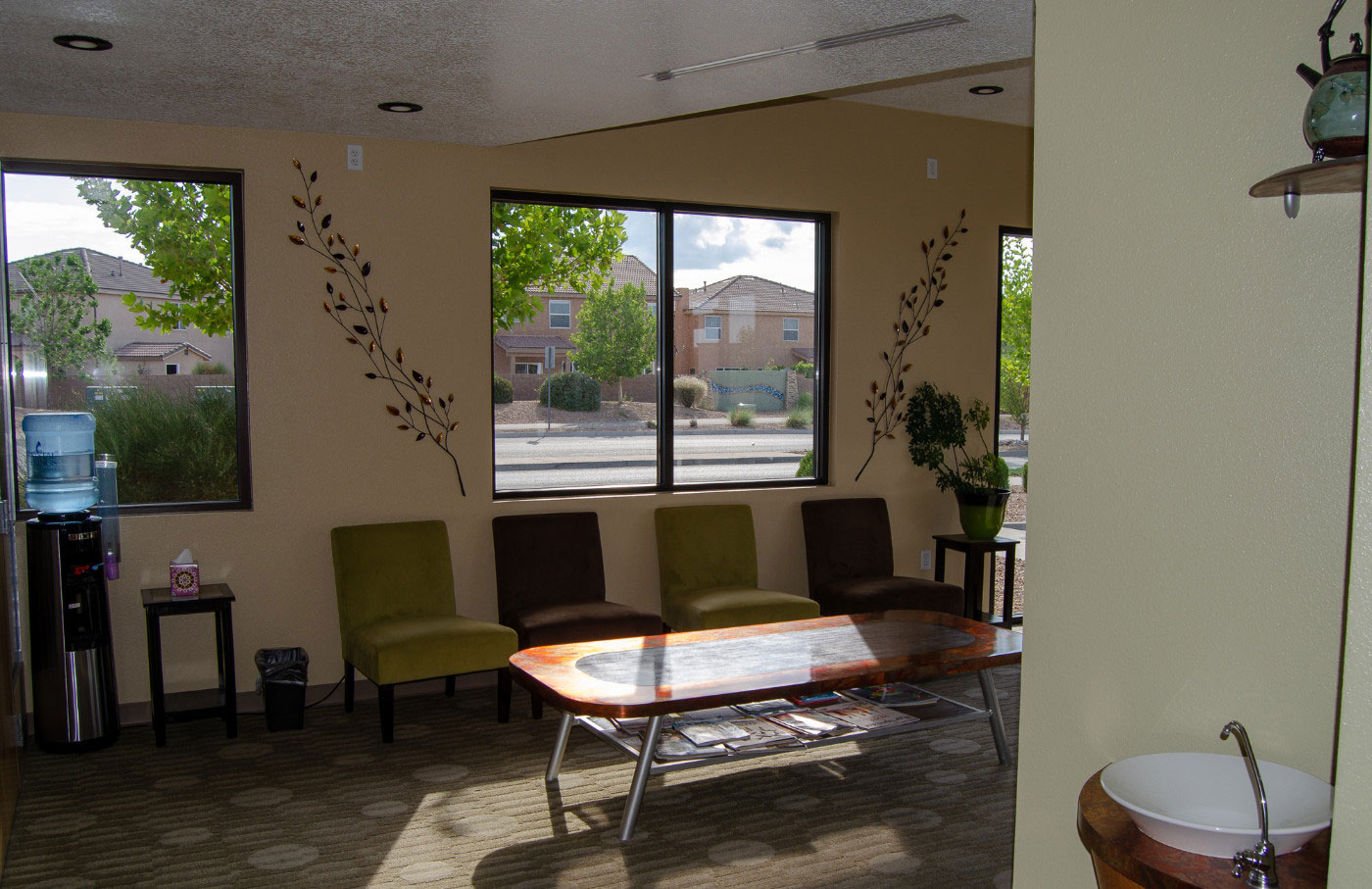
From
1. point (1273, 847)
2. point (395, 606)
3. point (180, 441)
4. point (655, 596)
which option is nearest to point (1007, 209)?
point (655, 596)

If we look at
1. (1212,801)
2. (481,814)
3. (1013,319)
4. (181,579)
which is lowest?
(481,814)

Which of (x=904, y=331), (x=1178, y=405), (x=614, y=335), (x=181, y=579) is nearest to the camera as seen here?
(x=1178, y=405)

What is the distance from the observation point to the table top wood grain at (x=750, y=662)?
3.43 metres

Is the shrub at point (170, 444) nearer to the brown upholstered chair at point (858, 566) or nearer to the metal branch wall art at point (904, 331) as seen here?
the brown upholstered chair at point (858, 566)

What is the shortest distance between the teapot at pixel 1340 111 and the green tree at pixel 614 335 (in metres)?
4.29

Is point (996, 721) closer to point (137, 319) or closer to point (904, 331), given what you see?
point (904, 331)

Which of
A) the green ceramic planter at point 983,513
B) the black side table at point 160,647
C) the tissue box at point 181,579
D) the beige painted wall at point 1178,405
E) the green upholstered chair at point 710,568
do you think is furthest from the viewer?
the green ceramic planter at point 983,513

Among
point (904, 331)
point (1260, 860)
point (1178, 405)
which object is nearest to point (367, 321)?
point (904, 331)

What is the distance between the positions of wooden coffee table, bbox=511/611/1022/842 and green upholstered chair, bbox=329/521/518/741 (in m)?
0.57

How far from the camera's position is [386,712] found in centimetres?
443

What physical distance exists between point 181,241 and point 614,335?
2.18 m

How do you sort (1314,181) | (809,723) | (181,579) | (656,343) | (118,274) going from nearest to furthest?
(1314,181) < (809,723) < (181,579) < (118,274) < (656,343)

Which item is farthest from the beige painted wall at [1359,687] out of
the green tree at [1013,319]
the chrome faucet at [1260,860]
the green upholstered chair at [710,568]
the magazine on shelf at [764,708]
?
the green tree at [1013,319]

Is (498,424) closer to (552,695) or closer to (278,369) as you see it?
(278,369)
